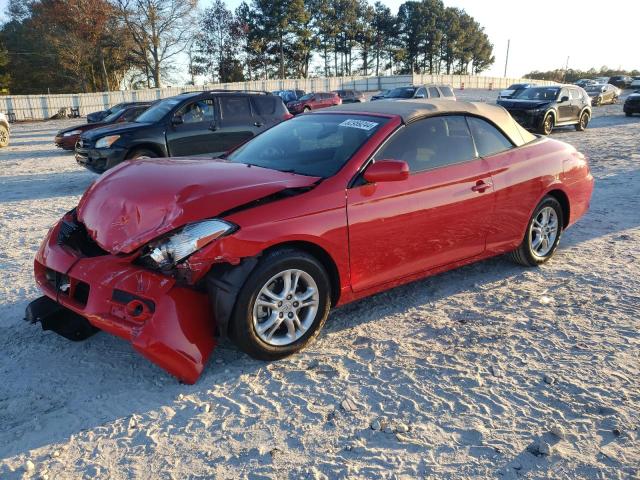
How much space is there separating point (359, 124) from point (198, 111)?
651 centimetres

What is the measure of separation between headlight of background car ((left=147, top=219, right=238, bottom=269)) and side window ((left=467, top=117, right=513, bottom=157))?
246cm

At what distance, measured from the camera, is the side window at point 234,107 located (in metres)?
9.96

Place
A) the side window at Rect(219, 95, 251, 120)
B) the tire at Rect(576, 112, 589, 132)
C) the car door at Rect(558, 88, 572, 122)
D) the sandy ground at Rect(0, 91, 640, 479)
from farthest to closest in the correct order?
the tire at Rect(576, 112, 589, 132), the car door at Rect(558, 88, 572, 122), the side window at Rect(219, 95, 251, 120), the sandy ground at Rect(0, 91, 640, 479)

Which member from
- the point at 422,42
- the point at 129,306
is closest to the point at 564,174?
the point at 129,306

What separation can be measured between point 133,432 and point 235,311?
0.84 meters

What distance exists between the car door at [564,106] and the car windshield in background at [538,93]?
0.20 meters

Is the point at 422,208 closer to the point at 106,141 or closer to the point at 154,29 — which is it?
the point at 106,141

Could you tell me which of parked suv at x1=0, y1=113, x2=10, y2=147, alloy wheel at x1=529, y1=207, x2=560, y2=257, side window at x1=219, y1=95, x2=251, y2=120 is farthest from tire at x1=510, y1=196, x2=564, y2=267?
parked suv at x1=0, y1=113, x2=10, y2=147

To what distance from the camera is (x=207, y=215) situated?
122 inches

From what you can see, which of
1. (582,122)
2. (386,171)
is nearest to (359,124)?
(386,171)

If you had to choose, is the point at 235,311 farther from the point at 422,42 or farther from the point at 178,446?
the point at 422,42

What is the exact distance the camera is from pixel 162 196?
324 cm

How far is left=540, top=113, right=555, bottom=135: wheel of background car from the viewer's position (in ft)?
55.8

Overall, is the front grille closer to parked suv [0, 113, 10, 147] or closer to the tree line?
parked suv [0, 113, 10, 147]
